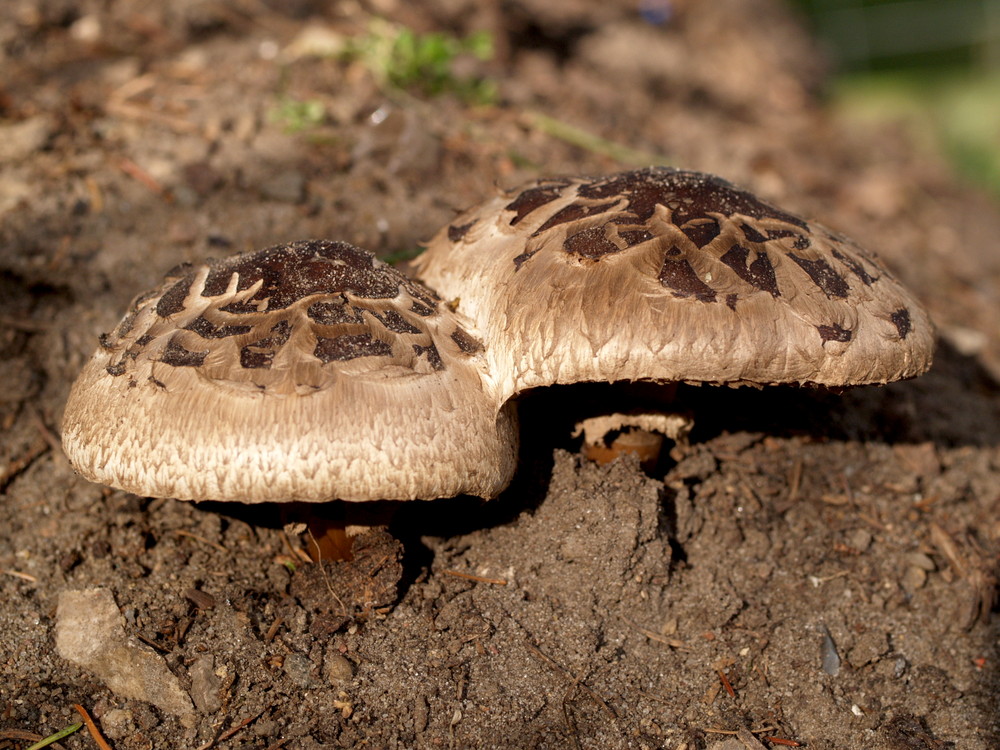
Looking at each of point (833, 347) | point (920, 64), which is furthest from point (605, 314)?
point (920, 64)

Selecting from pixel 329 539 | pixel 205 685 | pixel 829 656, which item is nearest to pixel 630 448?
pixel 829 656

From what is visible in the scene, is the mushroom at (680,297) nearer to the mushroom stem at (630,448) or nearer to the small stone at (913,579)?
the mushroom stem at (630,448)

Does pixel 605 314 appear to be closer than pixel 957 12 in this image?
Yes

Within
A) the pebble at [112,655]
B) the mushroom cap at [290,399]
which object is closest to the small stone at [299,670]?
the pebble at [112,655]

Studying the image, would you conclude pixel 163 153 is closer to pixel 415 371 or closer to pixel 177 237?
pixel 177 237

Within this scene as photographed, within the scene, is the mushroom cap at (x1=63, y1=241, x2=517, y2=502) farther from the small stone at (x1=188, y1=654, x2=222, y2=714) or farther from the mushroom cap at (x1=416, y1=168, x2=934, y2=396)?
the small stone at (x1=188, y1=654, x2=222, y2=714)

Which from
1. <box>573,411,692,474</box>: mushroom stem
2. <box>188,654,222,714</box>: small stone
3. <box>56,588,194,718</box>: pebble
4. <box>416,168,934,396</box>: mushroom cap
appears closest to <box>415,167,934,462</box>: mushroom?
<box>416,168,934,396</box>: mushroom cap
